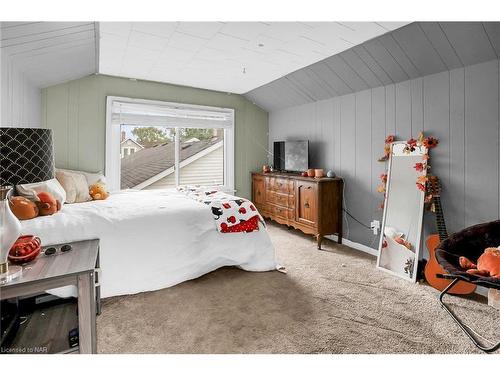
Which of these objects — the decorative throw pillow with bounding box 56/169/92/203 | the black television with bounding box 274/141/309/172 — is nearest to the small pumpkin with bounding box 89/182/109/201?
the decorative throw pillow with bounding box 56/169/92/203

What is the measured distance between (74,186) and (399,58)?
361 cm

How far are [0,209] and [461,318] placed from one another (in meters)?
2.89

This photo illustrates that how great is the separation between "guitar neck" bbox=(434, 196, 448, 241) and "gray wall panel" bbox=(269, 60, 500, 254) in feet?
0.43

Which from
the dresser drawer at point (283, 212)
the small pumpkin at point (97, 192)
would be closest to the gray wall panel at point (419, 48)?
the dresser drawer at point (283, 212)

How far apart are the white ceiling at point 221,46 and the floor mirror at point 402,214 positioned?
123 cm

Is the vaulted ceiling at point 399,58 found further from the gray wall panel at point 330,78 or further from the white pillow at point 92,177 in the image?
the white pillow at point 92,177

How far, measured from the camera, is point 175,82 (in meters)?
4.42

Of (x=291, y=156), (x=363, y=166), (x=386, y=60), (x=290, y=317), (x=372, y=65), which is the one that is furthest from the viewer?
(x=291, y=156)

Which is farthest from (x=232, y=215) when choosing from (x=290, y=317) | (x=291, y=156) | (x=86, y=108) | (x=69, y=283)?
(x=86, y=108)

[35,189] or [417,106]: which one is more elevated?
[417,106]

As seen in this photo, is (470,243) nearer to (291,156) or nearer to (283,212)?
(283,212)

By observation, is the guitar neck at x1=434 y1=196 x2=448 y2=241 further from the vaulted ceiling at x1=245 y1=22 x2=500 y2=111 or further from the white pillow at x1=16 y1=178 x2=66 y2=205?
the white pillow at x1=16 y1=178 x2=66 y2=205

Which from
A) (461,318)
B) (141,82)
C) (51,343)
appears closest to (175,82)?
(141,82)

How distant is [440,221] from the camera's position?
2719 mm
